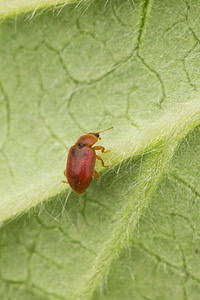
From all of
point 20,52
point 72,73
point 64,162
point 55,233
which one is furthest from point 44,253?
point 20,52

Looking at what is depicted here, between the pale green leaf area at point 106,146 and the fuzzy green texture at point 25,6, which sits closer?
the pale green leaf area at point 106,146

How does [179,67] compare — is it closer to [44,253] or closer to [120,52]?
[120,52]

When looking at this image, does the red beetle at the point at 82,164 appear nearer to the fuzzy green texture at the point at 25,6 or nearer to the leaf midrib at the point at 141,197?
the leaf midrib at the point at 141,197

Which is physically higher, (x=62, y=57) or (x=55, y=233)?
(x=62, y=57)

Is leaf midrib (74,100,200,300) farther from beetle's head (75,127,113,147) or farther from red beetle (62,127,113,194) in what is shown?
beetle's head (75,127,113,147)

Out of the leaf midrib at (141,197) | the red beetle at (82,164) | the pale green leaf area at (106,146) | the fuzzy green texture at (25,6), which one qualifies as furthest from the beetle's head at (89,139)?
the fuzzy green texture at (25,6)

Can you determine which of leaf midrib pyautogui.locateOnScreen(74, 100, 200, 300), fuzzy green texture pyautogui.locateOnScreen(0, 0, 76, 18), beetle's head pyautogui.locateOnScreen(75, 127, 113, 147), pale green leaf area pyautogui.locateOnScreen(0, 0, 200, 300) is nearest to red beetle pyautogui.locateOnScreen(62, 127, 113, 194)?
beetle's head pyautogui.locateOnScreen(75, 127, 113, 147)

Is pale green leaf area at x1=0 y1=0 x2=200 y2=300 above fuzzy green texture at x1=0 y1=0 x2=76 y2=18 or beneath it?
beneath
